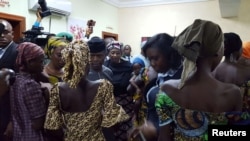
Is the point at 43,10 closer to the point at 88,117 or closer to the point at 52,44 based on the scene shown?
the point at 52,44

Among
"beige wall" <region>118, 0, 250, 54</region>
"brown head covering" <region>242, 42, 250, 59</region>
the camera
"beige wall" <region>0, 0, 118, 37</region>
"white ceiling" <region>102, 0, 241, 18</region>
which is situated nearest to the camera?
"brown head covering" <region>242, 42, 250, 59</region>

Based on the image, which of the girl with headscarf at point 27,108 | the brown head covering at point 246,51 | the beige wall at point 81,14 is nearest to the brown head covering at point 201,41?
the girl with headscarf at point 27,108

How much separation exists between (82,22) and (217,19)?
317 cm

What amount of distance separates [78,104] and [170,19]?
17.8 ft

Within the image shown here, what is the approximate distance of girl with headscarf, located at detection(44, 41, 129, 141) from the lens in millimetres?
1330

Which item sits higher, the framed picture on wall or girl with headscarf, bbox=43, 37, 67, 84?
the framed picture on wall

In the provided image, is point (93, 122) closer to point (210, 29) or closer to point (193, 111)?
point (193, 111)

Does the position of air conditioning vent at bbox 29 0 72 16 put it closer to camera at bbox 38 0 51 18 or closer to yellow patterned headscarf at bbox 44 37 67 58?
camera at bbox 38 0 51 18

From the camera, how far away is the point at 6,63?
1.84 meters

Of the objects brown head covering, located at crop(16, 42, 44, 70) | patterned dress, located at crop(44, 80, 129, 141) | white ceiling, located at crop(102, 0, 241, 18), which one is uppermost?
white ceiling, located at crop(102, 0, 241, 18)

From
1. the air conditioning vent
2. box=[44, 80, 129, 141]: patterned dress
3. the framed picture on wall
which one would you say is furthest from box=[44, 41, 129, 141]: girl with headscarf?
the framed picture on wall

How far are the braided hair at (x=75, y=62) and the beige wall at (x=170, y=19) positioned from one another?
5.15 metres

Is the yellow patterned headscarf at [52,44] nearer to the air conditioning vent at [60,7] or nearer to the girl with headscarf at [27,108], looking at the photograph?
the girl with headscarf at [27,108]

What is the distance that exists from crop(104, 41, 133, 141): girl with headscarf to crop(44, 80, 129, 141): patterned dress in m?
0.79
